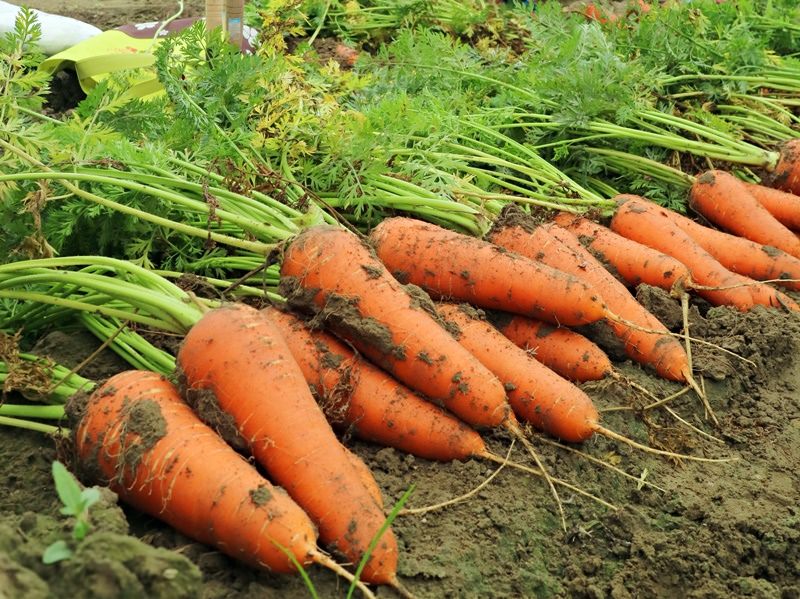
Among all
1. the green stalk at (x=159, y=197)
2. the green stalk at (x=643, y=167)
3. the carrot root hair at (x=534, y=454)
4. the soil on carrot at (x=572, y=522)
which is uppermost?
the green stalk at (x=159, y=197)

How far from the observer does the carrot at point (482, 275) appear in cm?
310

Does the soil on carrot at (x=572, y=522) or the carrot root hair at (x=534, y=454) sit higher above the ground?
the carrot root hair at (x=534, y=454)

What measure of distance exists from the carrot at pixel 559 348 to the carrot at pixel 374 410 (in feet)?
1.69

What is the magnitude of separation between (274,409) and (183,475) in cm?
29

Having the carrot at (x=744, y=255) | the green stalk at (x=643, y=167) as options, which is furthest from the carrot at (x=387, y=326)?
the green stalk at (x=643, y=167)

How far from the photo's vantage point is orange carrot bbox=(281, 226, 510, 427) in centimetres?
277

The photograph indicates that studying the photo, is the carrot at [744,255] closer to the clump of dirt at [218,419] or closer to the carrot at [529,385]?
the carrot at [529,385]

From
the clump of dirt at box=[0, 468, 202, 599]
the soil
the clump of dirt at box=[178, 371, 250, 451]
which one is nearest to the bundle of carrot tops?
the clump of dirt at box=[178, 371, 250, 451]

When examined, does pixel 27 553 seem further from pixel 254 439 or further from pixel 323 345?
pixel 323 345

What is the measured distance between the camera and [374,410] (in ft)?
9.02

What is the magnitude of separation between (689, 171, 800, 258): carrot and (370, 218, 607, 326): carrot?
130 cm

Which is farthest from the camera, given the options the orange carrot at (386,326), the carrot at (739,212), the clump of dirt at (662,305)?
the carrot at (739,212)

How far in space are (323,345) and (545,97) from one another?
6.79 ft

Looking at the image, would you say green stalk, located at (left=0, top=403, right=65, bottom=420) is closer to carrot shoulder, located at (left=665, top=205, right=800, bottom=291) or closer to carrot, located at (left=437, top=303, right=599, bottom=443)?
carrot, located at (left=437, top=303, right=599, bottom=443)
